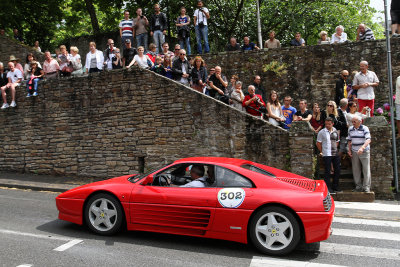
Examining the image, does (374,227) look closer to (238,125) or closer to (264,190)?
(264,190)

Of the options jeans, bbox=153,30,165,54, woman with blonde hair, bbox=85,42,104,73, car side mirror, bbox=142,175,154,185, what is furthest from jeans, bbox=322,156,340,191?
jeans, bbox=153,30,165,54

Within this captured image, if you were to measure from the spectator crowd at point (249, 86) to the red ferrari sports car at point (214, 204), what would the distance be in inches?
146

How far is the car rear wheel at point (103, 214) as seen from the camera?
22.8 ft

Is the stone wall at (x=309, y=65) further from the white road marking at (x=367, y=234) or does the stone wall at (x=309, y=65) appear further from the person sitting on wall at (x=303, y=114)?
the white road marking at (x=367, y=234)

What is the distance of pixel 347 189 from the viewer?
1035 cm

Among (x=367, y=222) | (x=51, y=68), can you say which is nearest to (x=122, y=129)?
(x=51, y=68)

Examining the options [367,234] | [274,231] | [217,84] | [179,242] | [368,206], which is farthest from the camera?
[217,84]

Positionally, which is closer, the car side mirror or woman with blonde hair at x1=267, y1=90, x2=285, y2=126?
the car side mirror

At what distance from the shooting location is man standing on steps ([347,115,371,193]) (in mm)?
9875

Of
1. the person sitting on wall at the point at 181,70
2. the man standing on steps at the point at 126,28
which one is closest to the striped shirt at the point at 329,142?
the person sitting on wall at the point at 181,70

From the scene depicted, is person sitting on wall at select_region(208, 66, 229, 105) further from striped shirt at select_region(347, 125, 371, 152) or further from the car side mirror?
the car side mirror

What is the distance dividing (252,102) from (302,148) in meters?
2.41

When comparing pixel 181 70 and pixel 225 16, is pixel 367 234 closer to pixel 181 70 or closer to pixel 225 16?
pixel 181 70

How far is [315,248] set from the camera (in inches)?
255
